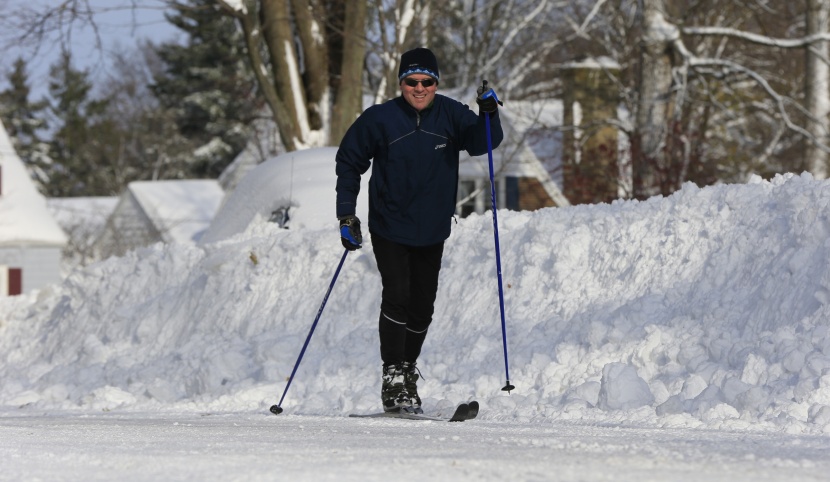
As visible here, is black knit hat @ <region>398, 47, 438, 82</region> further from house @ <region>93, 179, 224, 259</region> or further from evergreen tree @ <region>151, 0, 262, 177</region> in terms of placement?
evergreen tree @ <region>151, 0, 262, 177</region>

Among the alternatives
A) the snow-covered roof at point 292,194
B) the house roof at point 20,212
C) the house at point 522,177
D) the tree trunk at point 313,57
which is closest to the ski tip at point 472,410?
A: the snow-covered roof at point 292,194

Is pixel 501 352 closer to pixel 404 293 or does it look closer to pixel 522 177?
pixel 404 293

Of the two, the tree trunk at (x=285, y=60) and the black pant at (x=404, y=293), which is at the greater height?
the tree trunk at (x=285, y=60)

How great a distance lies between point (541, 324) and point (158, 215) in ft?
108

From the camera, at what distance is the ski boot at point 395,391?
288 inches

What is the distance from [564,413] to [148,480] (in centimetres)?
331

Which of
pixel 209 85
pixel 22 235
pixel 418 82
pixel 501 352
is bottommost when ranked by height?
pixel 501 352

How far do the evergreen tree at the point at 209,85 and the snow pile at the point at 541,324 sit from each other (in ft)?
96.8

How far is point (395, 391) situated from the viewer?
7355mm

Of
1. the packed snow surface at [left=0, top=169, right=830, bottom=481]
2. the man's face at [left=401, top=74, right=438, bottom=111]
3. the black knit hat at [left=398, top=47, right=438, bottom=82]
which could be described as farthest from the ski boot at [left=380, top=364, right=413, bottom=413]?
the black knit hat at [left=398, top=47, right=438, bottom=82]

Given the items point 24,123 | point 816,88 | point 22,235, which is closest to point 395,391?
point 816,88

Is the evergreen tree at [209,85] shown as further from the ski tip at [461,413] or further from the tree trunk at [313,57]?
the ski tip at [461,413]

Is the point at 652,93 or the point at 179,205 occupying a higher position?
the point at 652,93

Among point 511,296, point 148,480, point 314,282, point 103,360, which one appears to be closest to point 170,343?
point 103,360
